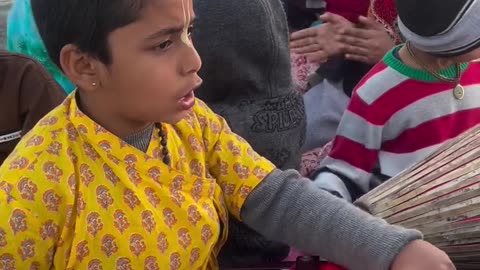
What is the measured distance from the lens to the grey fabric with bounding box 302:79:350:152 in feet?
6.89

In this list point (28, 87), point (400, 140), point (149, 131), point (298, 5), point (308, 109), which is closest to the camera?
point (149, 131)

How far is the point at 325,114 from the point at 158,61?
989 mm

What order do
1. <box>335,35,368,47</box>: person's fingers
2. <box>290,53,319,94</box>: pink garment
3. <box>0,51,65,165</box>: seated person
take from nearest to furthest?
<box>0,51,65,165</box>: seated person
<box>335,35,368,47</box>: person's fingers
<box>290,53,319,94</box>: pink garment

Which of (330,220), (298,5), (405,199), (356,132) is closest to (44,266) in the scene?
(330,220)

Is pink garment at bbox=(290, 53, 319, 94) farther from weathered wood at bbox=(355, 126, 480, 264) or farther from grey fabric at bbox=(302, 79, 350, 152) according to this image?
weathered wood at bbox=(355, 126, 480, 264)

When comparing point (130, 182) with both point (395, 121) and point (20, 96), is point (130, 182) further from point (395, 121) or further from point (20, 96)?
point (20, 96)

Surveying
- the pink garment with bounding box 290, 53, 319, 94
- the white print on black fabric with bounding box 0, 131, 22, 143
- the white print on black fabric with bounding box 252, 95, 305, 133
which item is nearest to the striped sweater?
the white print on black fabric with bounding box 252, 95, 305, 133

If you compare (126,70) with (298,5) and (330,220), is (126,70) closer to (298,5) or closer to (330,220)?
(330,220)

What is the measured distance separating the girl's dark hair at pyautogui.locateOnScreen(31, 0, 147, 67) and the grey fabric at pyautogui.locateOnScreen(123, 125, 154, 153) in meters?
0.14

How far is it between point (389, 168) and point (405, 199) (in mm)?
288

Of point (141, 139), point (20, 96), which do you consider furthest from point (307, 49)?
point (141, 139)

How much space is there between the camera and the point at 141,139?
1292 mm

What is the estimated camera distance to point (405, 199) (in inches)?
52.0

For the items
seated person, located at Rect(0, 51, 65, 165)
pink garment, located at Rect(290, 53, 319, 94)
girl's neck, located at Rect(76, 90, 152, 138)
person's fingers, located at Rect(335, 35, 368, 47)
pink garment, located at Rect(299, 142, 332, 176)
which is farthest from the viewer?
pink garment, located at Rect(290, 53, 319, 94)
